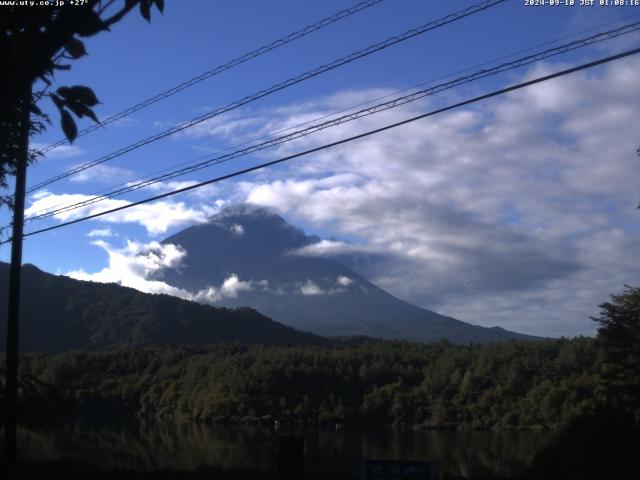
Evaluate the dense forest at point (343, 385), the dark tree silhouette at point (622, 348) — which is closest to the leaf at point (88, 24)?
the dark tree silhouette at point (622, 348)

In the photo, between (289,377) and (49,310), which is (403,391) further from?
(49,310)

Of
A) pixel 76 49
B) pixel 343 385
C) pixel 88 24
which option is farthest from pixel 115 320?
pixel 88 24

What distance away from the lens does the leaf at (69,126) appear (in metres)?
4.64

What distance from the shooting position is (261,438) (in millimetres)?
40438

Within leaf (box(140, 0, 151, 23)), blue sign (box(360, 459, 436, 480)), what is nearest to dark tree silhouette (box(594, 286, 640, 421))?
blue sign (box(360, 459, 436, 480))

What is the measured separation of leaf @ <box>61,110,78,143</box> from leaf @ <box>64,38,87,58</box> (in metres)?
0.49

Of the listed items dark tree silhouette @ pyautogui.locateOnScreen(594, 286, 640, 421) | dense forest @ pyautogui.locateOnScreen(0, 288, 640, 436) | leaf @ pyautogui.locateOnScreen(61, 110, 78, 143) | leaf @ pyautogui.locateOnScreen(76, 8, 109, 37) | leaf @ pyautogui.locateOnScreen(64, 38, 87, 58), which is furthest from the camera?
dense forest @ pyautogui.locateOnScreen(0, 288, 640, 436)

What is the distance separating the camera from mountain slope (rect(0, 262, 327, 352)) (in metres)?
74.8

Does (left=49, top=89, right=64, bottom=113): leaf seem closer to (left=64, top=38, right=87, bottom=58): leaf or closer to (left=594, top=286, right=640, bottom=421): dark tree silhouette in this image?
(left=64, top=38, right=87, bottom=58): leaf

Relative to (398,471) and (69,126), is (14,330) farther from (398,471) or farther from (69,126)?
(69,126)

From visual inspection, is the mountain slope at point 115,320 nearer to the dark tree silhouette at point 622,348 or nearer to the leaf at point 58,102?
the dark tree silhouette at point 622,348

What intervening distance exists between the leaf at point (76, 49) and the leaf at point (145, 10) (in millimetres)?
498

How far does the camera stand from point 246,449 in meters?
32.2

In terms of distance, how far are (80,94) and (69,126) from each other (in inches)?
8.4
